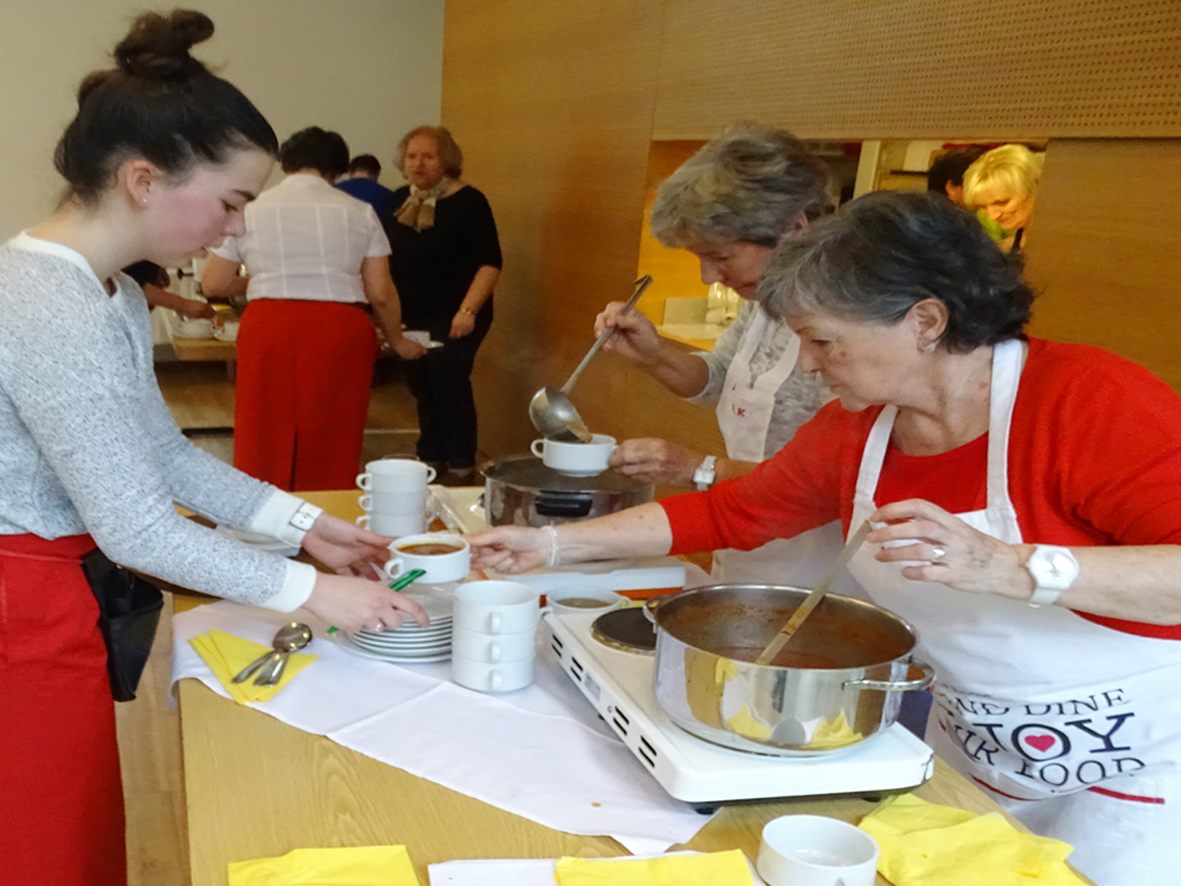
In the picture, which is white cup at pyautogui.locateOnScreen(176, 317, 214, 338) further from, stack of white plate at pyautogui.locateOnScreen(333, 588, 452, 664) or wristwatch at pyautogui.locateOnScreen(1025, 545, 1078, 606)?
wristwatch at pyautogui.locateOnScreen(1025, 545, 1078, 606)

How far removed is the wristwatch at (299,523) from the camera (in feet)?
4.60

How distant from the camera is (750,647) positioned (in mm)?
1107

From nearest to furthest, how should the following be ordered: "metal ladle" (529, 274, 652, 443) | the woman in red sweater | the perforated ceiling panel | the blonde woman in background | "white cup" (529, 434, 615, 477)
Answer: the woman in red sweater
"white cup" (529, 434, 615, 477)
the perforated ceiling panel
"metal ladle" (529, 274, 652, 443)
the blonde woman in background

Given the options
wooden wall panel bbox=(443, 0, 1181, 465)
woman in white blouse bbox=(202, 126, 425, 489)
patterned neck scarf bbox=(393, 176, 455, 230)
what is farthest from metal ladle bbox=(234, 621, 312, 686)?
patterned neck scarf bbox=(393, 176, 455, 230)

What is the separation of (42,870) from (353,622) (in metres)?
0.46

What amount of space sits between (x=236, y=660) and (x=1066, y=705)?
94 centimetres

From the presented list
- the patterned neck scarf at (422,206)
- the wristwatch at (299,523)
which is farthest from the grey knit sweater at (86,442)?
the patterned neck scarf at (422,206)

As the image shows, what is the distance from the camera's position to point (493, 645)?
3.72 feet

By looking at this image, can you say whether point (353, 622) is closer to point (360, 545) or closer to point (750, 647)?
point (360, 545)

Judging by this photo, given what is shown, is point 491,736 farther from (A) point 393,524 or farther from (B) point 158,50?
(B) point 158,50

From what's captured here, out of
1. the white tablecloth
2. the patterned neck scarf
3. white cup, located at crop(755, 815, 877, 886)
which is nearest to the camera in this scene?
white cup, located at crop(755, 815, 877, 886)

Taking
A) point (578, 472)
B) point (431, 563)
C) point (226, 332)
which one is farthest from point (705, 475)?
point (226, 332)

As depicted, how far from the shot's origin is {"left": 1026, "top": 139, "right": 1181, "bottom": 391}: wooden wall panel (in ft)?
5.33

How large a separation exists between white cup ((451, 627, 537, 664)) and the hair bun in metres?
0.69
